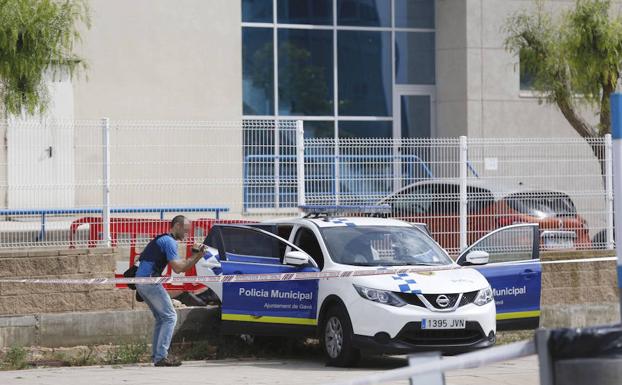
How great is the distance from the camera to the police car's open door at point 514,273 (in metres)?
13.4

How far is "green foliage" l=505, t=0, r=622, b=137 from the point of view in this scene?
2064 cm

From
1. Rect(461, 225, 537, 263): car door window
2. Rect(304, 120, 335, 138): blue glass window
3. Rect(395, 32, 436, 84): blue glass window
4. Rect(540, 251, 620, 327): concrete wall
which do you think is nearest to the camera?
Rect(461, 225, 537, 263): car door window

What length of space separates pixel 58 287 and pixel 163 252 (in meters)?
2.10

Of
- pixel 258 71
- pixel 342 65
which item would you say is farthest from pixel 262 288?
pixel 342 65

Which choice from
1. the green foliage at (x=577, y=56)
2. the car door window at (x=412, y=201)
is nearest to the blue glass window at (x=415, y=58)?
the green foliage at (x=577, y=56)

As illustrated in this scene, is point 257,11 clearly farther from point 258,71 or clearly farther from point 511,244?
point 511,244

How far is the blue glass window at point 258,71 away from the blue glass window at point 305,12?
0.51 metres

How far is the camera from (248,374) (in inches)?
471

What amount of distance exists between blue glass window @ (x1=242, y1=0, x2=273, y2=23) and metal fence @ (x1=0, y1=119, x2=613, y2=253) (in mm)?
9921

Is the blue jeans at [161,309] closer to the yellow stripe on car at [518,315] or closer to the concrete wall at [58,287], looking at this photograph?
the concrete wall at [58,287]

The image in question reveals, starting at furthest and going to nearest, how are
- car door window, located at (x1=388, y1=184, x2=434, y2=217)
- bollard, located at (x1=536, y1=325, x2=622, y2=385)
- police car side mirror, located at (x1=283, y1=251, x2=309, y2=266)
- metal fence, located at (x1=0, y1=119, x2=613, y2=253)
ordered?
car door window, located at (x1=388, y1=184, x2=434, y2=217), metal fence, located at (x1=0, y1=119, x2=613, y2=253), police car side mirror, located at (x1=283, y1=251, x2=309, y2=266), bollard, located at (x1=536, y1=325, x2=622, y2=385)

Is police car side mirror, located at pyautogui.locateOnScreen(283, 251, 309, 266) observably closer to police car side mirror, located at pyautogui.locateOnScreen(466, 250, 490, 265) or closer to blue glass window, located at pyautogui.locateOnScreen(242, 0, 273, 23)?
police car side mirror, located at pyautogui.locateOnScreen(466, 250, 490, 265)

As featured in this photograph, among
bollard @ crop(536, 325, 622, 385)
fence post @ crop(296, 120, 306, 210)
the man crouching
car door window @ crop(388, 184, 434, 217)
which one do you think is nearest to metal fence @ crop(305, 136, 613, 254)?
car door window @ crop(388, 184, 434, 217)

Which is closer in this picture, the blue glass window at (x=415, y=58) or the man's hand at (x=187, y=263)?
the man's hand at (x=187, y=263)
